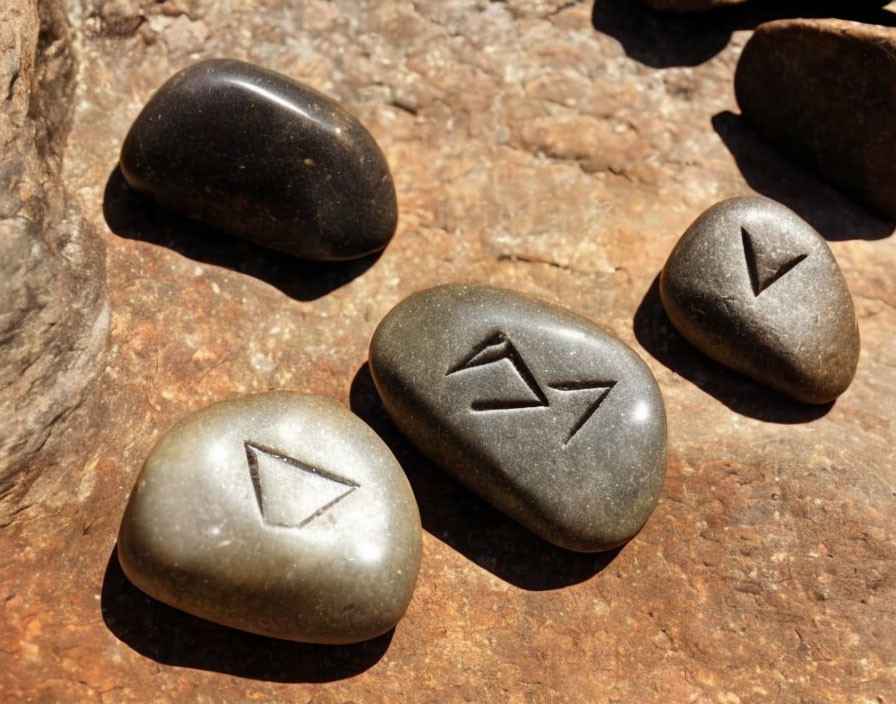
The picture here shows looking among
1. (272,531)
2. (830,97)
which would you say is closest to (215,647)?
(272,531)

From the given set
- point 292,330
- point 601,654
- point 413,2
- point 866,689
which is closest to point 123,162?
point 292,330

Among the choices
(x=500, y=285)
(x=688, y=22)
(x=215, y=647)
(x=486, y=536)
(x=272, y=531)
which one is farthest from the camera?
(x=688, y=22)

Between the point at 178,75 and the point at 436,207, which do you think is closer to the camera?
the point at 178,75

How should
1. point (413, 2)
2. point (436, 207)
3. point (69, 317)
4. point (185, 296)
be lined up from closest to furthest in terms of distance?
point (69, 317) → point (185, 296) → point (436, 207) → point (413, 2)

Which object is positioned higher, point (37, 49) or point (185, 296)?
point (37, 49)

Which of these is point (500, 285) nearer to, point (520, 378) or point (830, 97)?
point (520, 378)

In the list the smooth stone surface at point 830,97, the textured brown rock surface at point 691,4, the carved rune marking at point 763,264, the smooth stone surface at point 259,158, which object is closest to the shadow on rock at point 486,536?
the smooth stone surface at point 259,158

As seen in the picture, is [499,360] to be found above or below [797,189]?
below

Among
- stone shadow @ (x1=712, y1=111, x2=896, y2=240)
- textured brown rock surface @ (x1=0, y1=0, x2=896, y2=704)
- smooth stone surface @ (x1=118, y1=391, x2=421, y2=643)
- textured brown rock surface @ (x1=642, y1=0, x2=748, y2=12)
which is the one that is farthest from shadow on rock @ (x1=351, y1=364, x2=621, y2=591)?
textured brown rock surface @ (x1=642, y1=0, x2=748, y2=12)

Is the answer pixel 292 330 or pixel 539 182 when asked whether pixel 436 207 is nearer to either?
pixel 539 182
